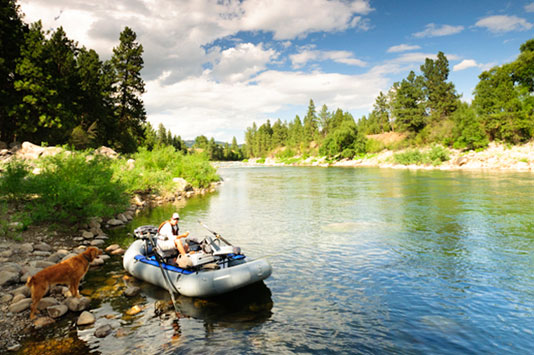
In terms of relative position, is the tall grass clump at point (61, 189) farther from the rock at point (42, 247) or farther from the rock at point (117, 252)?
the rock at point (117, 252)

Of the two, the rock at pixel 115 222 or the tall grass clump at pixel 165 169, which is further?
the tall grass clump at pixel 165 169

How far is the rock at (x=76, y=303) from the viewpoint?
826 cm

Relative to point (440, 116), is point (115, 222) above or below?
below

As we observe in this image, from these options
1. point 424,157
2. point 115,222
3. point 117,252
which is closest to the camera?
point 117,252

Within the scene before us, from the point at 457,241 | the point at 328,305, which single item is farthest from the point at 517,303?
the point at 457,241

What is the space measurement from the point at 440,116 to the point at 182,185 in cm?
6914

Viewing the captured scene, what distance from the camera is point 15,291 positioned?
845 centimetres

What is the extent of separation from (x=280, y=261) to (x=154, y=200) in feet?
63.4

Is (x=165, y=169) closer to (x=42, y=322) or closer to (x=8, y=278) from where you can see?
(x=8, y=278)

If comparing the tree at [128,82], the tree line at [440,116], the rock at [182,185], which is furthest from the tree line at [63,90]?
the tree line at [440,116]

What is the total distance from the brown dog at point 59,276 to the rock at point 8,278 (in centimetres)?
176

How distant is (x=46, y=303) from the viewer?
8.13 meters

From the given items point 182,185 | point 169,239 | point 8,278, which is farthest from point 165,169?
point 8,278

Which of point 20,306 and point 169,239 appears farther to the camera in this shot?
point 169,239
